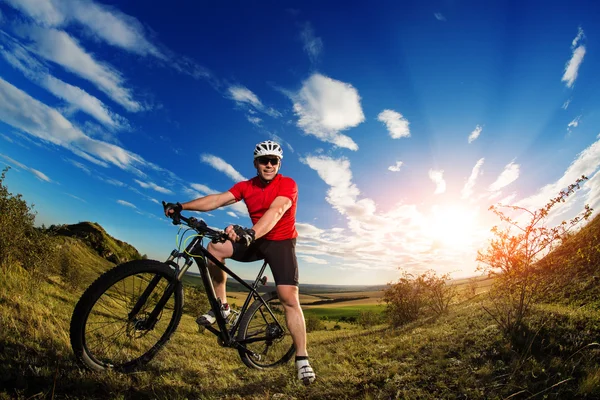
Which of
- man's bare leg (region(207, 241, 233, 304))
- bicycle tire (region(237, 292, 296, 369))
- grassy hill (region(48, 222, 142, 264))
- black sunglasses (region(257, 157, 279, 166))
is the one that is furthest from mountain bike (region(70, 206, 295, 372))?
grassy hill (region(48, 222, 142, 264))

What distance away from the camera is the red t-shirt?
532 centimetres

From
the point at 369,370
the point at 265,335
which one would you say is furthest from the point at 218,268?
the point at 369,370

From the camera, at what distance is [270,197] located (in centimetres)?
552

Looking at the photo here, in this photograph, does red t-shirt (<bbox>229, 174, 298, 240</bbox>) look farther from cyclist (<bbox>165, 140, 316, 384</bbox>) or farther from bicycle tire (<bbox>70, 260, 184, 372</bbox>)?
bicycle tire (<bbox>70, 260, 184, 372</bbox>)

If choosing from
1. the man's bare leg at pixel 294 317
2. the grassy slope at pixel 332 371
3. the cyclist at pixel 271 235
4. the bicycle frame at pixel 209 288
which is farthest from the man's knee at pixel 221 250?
the grassy slope at pixel 332 371

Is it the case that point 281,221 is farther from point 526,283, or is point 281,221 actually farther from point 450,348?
point 526,283

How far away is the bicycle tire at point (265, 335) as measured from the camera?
5723 millimetres

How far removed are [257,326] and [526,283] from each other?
19.1 feet

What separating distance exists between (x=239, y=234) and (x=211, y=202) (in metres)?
1.71

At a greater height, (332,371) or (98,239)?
(98,239)

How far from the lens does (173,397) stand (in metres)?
3.75

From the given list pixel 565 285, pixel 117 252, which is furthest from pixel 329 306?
pixel 117 252

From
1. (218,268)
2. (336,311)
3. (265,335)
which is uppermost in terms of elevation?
(218,268)

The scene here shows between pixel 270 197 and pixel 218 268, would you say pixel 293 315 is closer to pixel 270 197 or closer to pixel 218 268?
pixel 218 268
